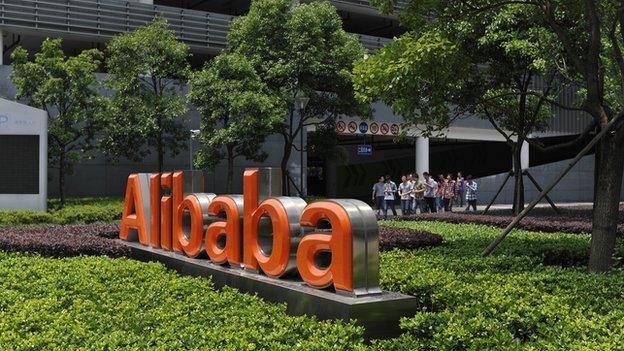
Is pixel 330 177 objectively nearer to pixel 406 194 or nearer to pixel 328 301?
pixel 406 194

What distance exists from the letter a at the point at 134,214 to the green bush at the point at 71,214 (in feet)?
20.6

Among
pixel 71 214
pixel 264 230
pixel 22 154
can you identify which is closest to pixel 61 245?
pixel 264 230

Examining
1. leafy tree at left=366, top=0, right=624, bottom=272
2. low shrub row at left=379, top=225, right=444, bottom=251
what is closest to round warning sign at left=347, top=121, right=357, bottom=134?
low shrub row at left=379, top=225, right=444, bottom=251

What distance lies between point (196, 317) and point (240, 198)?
8.29 ft

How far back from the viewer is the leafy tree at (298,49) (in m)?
20.6

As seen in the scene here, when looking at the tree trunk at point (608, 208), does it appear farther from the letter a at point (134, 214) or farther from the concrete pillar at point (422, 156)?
the concrete pillar at point (422, 156)

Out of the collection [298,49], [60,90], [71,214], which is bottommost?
[71,214]

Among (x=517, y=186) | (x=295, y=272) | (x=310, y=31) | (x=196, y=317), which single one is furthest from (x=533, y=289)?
(x=310, y=31)

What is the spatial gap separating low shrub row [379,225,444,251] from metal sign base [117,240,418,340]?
3.41 meters

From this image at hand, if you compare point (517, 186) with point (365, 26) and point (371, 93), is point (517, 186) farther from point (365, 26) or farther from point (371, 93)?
point (365, 26)

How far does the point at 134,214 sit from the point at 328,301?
6029 mm

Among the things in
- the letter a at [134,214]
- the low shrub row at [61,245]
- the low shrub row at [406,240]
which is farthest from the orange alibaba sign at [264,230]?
the low shrub row at [406,240]

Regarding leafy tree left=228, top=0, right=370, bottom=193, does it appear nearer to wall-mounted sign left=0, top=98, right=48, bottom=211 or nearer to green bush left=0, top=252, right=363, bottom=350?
wall-mounted sign left=0, top=98, right=48, bottom=211

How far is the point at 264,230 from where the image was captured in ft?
24.0
